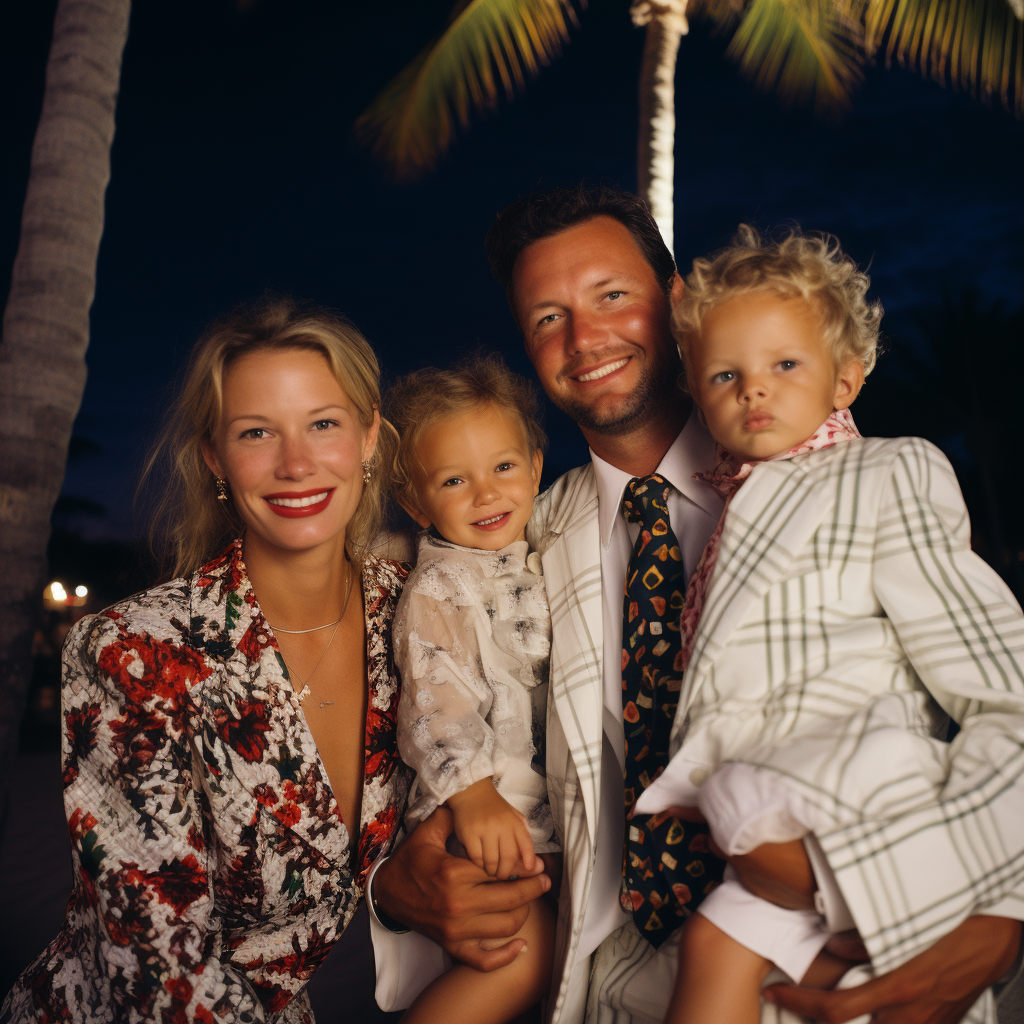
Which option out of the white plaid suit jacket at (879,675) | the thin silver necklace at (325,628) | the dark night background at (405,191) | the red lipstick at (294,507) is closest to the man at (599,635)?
the white plaid suit jacket at (879,675)

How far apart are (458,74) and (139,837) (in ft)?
21.4

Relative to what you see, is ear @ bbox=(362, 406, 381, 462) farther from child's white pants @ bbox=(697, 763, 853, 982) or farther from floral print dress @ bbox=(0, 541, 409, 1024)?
child's white pants @ bbox=(697, 763, 853, 982)

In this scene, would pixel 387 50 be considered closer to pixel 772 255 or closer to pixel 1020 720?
pixel 772 255

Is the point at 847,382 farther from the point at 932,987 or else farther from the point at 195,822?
the point at 195,822

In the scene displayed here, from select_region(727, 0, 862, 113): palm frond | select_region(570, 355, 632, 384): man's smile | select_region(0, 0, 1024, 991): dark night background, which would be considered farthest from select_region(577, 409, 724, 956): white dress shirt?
select_region(0, 0, 1024, 991): dark night background

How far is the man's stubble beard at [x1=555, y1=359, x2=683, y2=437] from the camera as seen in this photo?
2.18 meters

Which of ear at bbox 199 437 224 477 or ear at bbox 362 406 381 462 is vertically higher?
ear at bbox 362 406 381 462

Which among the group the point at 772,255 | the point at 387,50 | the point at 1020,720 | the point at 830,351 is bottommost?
the point at 1020,720

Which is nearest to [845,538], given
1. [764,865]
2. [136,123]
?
[764,865]

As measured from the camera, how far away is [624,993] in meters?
1.69

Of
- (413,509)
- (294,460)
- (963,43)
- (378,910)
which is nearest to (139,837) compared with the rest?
(378,910)

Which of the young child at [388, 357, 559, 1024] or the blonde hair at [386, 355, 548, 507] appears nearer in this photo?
the young child at [388, 357, 559, 1024]

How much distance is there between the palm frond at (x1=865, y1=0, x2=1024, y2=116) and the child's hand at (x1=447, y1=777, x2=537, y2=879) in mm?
6145

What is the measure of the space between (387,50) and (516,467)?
1565cm
